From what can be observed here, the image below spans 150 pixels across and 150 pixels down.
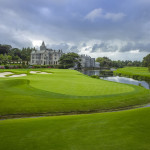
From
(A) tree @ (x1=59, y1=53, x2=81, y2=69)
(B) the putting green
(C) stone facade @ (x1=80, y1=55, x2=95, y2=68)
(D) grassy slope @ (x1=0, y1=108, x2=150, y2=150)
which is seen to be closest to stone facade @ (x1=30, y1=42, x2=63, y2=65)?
(A) tree @ (x1=59, y1=53, x2=81, y2=69)

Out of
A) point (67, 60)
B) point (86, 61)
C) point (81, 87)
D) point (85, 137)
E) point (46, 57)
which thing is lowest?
point (81, 87)

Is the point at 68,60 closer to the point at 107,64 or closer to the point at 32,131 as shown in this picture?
the point at 107,64

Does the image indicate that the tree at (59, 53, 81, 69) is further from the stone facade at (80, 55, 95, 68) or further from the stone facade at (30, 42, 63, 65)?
the stone facade at (80, 55, 95, 68)

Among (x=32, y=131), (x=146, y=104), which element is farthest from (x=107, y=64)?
(x=32, y=131)

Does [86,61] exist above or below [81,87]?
above

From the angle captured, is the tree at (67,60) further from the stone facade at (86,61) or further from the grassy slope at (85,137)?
the grassy slope at (85,137)

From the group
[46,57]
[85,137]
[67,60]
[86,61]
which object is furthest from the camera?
[86,61]

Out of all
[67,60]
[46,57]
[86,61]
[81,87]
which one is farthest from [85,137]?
[86,61]

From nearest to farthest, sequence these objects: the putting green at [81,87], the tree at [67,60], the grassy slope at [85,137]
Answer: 1. the grassy slope at [85,137]
2. the putting green at [81,87]
3. the tree at [67,60]

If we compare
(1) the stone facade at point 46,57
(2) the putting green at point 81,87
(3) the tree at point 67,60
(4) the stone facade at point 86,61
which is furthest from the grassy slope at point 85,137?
(4) the stone facade at point 86,61

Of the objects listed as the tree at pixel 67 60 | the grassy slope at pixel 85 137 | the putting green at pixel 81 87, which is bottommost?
the putting green at pixel 81 87

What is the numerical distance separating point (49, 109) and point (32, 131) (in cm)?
555

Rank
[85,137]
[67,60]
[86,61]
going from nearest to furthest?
[85,137], [67,60], [86,61]

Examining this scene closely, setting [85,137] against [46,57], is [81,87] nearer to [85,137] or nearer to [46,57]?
[85,137]
